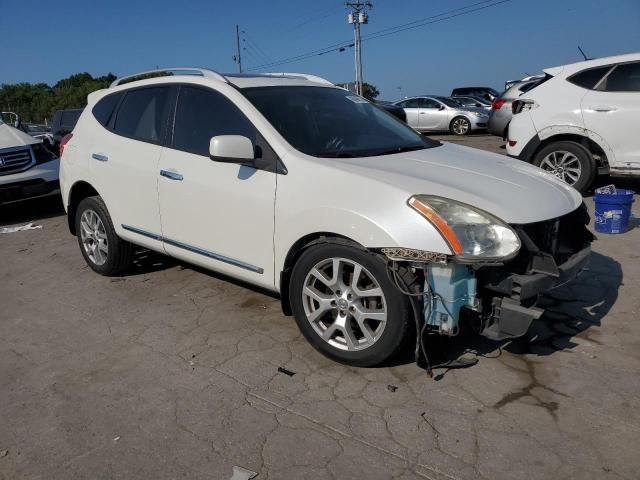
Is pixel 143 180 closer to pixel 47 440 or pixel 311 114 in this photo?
pixel 311 114

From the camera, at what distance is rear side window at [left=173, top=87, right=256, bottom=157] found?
12.2 ft

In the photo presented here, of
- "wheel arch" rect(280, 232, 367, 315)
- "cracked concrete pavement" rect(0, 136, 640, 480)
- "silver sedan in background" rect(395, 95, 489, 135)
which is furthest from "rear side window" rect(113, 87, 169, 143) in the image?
"silver sedan in background" rect(395, 95, 489, 135)

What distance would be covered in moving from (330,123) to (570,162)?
4.48 m

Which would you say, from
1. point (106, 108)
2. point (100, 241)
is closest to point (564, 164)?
point (106, 108)

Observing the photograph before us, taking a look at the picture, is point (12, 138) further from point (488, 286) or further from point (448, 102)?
point (448, 102)

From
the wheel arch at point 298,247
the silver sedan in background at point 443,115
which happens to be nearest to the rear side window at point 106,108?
the wheel arch at point 298,247

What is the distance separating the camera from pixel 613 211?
18.8ft

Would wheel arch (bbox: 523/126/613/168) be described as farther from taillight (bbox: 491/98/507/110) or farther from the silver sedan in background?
the silver sedan in background

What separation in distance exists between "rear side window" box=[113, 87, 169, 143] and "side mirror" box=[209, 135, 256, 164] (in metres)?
1.10

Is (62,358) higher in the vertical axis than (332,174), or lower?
lower

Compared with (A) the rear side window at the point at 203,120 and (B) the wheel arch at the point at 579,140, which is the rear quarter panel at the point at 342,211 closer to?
(A) the rear side window at the point at 203,120

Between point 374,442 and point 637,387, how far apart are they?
1.51m

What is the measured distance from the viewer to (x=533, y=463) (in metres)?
2.40

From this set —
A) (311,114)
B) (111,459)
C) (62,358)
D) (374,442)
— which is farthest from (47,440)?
(311,114)
